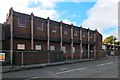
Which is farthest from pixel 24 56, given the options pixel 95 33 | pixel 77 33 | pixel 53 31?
pixel 95 33

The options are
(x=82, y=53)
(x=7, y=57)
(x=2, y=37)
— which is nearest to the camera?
(x=7, y=57)

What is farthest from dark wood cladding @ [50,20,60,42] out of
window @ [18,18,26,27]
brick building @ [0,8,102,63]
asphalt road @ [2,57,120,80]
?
asphalt road @ [2,57,120,80]

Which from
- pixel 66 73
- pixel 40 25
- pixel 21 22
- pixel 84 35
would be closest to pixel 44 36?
pixel 40 25

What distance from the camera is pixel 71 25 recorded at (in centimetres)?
3709

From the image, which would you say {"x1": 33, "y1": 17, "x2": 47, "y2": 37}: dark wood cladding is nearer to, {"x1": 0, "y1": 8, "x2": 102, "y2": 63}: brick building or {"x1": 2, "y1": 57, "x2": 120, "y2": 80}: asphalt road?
{"x1": 0, "y1": 8, "x2": 102, "y2": 63}: brick building

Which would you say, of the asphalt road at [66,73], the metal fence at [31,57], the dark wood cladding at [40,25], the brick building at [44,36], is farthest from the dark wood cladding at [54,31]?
the asphalt road at [66,73]

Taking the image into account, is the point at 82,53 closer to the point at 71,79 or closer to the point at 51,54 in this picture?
the point at 51,54

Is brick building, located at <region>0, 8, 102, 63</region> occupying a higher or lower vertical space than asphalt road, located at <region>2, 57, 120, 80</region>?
higher

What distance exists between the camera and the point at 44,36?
3078cm

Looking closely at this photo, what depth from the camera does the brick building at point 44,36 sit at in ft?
86.1

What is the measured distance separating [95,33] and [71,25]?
33.3 ft

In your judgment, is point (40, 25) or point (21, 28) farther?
point (40, 25)

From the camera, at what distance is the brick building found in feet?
86.1

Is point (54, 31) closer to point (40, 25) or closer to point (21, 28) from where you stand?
point (40, 25)
